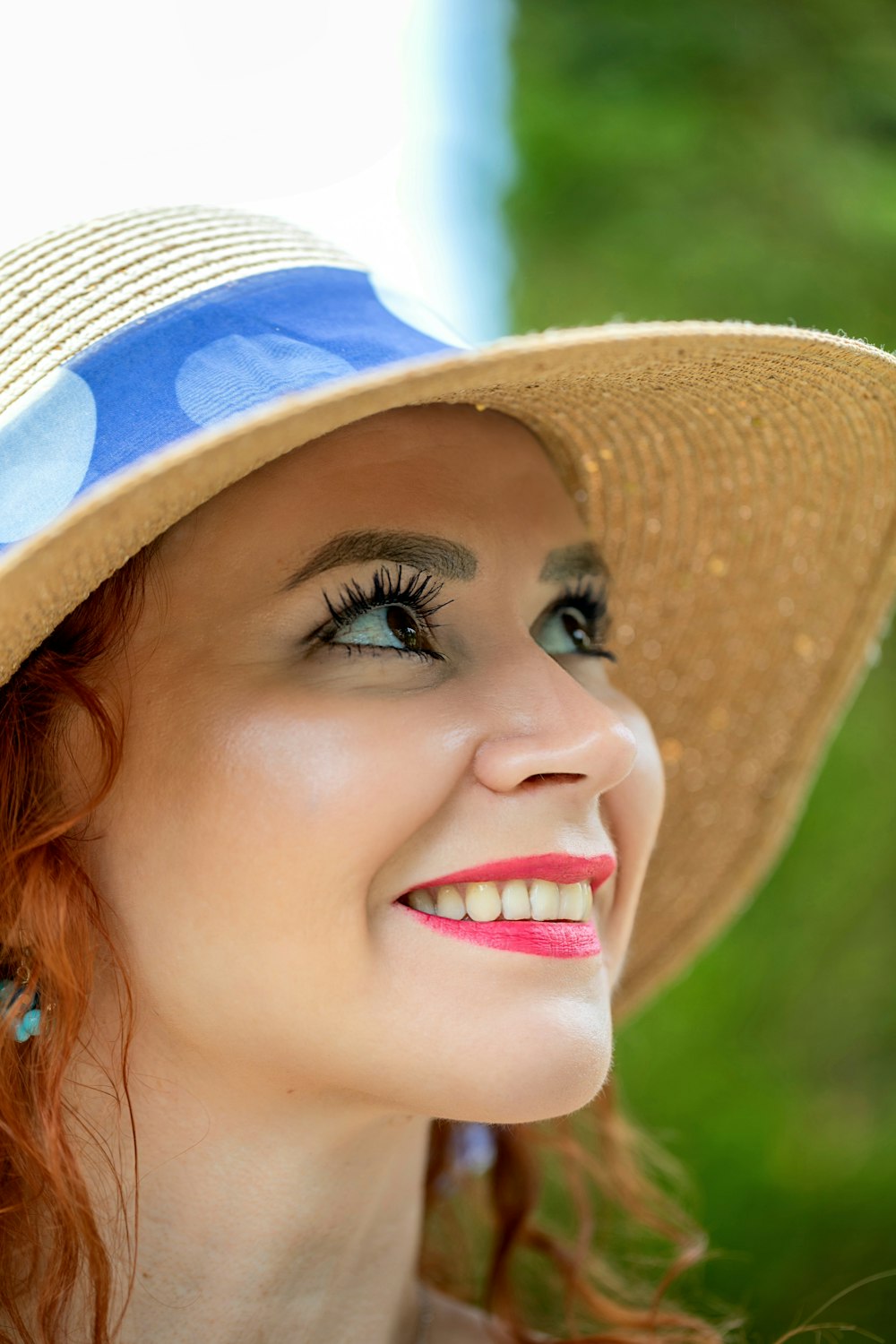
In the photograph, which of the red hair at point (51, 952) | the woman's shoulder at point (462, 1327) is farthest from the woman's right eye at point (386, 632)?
the woman's shoulder at point (462, 1327)

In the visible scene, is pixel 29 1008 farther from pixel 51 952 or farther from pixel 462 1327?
pixel 462 1327

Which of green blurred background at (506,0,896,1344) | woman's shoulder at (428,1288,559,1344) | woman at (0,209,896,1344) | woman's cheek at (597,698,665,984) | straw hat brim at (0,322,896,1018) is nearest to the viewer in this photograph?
straw hat brim at (0,322,896,1018)

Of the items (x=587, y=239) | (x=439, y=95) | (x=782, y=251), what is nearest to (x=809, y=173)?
(x=782, y=251)

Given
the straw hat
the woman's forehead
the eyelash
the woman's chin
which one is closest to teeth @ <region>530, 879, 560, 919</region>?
the woman's chin

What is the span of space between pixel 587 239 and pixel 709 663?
1.45m

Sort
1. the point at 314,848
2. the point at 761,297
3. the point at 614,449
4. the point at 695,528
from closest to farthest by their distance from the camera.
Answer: the point at 314,848 → the point at 614,449 → the point at 695,528 → the point at 761,297

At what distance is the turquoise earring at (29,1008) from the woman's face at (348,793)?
9 cm

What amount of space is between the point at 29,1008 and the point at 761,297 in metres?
2.26

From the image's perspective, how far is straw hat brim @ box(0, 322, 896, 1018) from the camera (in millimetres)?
1025

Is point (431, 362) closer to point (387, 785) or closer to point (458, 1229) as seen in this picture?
point (387, 785)

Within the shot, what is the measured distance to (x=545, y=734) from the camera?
1212 mm

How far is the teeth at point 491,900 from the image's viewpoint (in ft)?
3.95

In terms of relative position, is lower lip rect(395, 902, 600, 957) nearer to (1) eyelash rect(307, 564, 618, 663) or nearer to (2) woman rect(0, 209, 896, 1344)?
(2) woman rect(0, 209, 896, 1344)

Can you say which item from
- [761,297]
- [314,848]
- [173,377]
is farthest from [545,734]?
[761,297]
